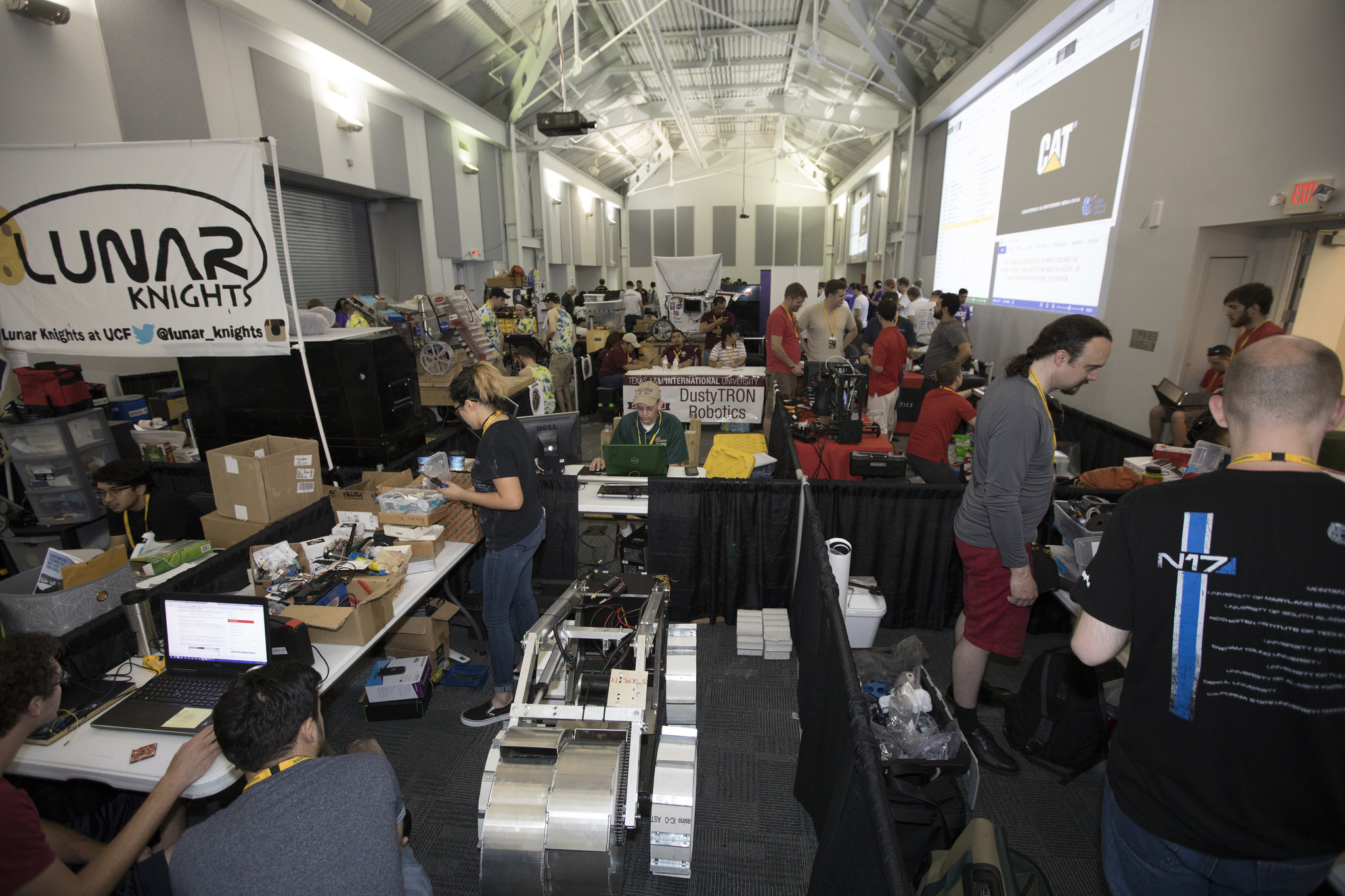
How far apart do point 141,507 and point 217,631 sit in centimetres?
160

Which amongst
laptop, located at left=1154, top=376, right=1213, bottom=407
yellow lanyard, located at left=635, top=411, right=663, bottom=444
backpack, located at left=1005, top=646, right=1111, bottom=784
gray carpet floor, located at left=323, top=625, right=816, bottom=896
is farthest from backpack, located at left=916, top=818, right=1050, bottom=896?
laptop, located at left=1154, top=376, right=1213, bottom=407

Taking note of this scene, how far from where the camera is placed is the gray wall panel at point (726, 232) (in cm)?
2277

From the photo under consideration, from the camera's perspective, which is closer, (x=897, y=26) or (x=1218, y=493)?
(x=1218, y=493)

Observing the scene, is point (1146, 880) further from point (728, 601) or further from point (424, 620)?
point (424, 620)

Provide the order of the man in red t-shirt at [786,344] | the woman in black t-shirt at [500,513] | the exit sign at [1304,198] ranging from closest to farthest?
1. the woman in black t-shirt at [500,513]
2. the exit sign at [1304,198]
3. the man in red t-shirt at [786,344]

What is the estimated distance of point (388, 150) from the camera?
8.97 m

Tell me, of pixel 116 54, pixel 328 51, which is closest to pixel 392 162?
pixel 328 51

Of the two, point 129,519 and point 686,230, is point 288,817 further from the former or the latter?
point 686,230

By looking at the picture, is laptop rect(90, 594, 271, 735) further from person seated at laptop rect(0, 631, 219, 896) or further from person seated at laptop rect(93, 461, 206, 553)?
person seated at laptop rect(93, 461, 206, 553)

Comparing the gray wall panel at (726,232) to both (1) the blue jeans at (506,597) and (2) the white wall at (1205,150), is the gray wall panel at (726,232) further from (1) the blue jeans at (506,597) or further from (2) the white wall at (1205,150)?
(1) the blue jeans at (506,597)

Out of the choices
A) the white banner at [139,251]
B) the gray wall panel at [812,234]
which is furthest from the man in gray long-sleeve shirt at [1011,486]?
the gray wall panel at [812,234]

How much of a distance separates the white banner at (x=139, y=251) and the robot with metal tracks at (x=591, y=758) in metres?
2.08

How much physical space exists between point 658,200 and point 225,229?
22.7m

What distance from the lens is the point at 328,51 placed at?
287 inches
